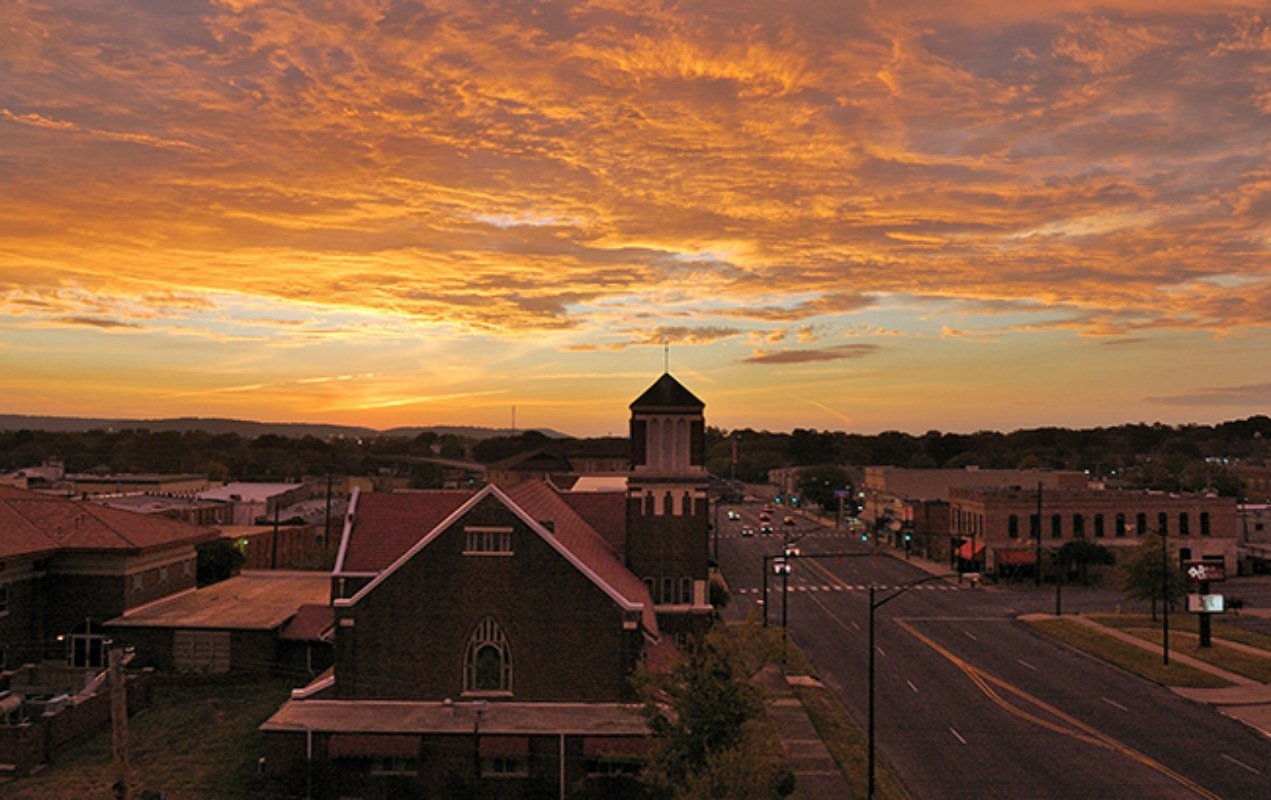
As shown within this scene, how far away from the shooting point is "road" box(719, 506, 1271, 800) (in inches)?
1396

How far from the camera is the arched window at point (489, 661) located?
36.7 metres

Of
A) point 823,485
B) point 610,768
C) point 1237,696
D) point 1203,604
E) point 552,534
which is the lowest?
point 1237,696

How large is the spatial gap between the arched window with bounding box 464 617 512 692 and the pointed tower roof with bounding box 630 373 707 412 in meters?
14.9

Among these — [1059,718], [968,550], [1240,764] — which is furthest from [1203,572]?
[1240,764]

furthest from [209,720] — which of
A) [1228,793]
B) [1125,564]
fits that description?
[1125,564]

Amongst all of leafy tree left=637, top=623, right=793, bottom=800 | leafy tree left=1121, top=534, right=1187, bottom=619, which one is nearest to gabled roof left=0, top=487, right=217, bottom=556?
leafy tree left=637, top=623, right=793, bottom=800

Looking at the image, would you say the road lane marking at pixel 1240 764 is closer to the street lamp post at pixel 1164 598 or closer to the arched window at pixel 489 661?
the street lamp post at pixel 1164 598

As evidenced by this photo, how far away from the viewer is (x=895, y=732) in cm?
4172

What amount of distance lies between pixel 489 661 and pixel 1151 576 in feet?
176

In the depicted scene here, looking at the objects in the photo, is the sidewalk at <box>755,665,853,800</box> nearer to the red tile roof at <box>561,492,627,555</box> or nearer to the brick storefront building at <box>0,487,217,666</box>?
the red tile roof at <box>561,492,627,555</box>

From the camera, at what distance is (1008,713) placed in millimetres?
44406

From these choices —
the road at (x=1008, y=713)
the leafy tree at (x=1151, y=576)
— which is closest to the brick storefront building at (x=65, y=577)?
the road at (x=1008, y=713)

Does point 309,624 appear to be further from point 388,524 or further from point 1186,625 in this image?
point 1186,625

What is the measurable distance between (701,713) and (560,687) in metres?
8.89
